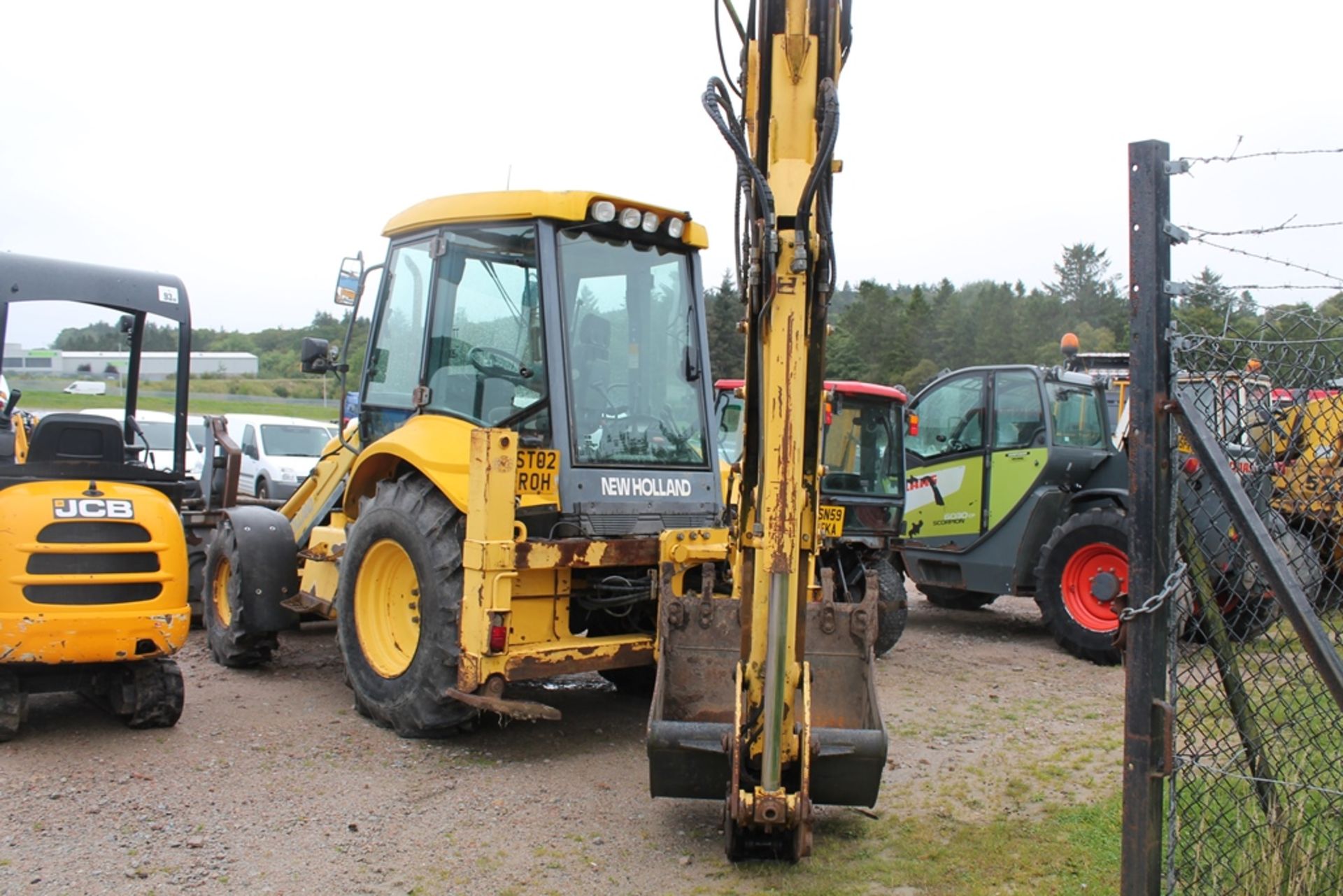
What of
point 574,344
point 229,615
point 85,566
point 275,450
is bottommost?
point 229,615

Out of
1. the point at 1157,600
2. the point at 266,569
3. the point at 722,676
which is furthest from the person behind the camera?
the point at 266,569

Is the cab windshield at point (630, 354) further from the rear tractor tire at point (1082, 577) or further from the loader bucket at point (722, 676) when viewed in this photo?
the rear tractor tire at point (1082, 577)

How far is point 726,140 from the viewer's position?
13.1 ft

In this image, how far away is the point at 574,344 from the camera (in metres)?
5.95

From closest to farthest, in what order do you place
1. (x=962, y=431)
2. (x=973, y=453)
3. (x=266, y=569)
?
(x=266, y=569) → (x=973, y=453) → (x=962, y=431)

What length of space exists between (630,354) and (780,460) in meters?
2.35

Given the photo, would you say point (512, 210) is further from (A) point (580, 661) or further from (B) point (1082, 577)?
(B) point (1082, 577)

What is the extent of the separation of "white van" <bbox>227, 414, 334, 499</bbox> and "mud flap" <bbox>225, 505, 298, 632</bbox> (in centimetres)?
1022

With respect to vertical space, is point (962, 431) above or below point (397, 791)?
above

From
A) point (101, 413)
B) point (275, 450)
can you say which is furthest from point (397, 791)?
point (275, 450)

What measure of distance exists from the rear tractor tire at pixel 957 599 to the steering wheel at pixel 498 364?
20.5ft

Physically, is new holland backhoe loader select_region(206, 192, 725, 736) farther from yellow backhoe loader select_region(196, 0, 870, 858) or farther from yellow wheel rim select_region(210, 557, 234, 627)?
yellow wheel rim select_region(210, 557, 234, 627)

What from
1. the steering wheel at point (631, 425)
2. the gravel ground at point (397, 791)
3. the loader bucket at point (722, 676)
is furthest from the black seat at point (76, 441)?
the loader bucket at point (722, 676)

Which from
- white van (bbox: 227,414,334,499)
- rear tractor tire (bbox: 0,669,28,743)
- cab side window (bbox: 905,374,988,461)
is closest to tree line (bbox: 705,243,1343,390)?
white van (bbox: 227,414,334,499)
